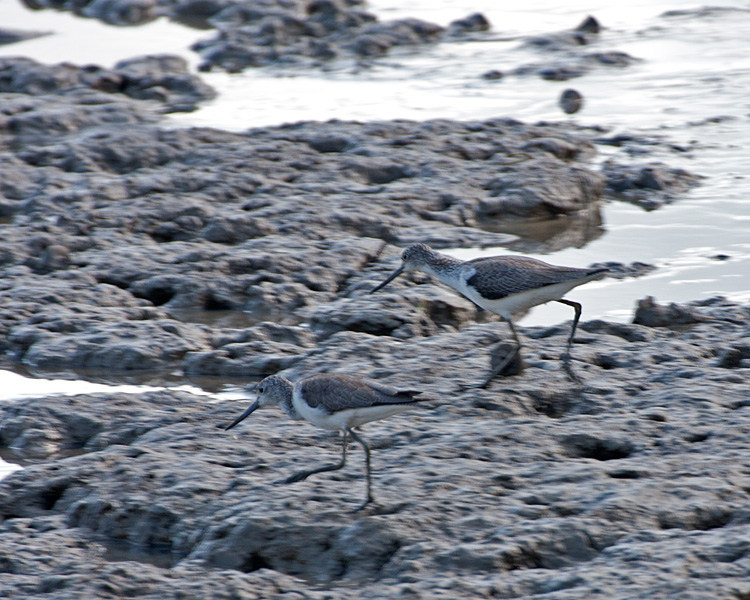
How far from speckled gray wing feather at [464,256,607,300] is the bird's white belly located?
0.09 ft

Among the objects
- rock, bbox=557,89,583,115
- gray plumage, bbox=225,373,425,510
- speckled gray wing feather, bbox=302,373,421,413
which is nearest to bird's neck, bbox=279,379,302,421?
gray plumage, bbox=225,373,425,510

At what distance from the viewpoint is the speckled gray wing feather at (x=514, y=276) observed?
602 cm

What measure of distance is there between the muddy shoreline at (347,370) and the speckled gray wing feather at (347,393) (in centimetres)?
39

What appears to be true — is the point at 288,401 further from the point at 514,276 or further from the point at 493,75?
the point at 493,75

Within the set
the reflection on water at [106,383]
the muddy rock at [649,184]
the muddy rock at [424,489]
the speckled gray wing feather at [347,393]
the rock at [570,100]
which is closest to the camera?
the muddy rock at [424,489]

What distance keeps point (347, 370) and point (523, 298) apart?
3.61 feet

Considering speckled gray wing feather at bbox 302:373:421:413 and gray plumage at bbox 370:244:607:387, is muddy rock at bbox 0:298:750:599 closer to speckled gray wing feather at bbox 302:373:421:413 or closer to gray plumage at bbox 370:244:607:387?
gray plumage at bbox 370:244:607:387

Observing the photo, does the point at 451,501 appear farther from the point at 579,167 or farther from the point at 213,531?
Answer: the point at 579,167

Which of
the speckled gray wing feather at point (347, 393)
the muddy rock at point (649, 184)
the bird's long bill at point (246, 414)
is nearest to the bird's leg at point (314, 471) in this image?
the speckled gray wing feather at point (347, 393)

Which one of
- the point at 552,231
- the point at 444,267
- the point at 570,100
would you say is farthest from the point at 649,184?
the point at 444,267

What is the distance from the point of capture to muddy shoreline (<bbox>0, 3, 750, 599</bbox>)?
14.2 ft

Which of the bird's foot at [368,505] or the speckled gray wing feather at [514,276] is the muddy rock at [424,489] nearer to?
the bird's foot at [368,505]

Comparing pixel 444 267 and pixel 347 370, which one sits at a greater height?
pixel 444 267

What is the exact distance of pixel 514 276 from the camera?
6.07m
